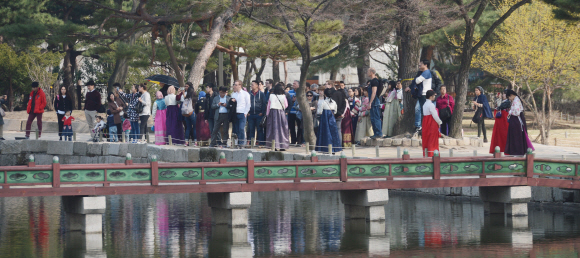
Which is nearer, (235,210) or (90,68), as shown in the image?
(235,210)

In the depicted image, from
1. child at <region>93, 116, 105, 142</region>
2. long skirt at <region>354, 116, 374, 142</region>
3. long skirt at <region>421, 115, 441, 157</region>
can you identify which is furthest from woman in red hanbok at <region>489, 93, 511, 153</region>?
child at <region>93, 116, 105, 142</region>

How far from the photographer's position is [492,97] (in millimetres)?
45250

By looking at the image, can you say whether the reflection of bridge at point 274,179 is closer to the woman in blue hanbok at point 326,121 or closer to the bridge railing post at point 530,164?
the bridge railing post at point 530,164

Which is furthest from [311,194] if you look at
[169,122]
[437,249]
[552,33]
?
[552,33]

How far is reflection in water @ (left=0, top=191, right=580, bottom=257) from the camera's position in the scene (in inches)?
459

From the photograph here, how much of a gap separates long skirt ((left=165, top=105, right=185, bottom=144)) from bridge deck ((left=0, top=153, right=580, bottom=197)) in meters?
7.10

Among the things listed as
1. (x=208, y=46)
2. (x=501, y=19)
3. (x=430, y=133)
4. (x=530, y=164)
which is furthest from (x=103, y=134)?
(x=530, y=164)

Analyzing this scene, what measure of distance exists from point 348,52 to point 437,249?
24.6 meters

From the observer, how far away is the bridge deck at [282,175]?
1202 centimetres

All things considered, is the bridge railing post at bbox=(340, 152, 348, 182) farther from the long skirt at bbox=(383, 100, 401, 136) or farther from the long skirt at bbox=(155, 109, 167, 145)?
the long skirt at bbox=(155, 109, 167, 145)

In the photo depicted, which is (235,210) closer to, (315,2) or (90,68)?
(315,2)

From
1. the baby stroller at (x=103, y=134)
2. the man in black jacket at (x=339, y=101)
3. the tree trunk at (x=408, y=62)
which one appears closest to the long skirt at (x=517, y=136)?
the man in black jacket at (x=339, y=101)

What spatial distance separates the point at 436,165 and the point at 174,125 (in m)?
8.67

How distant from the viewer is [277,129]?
18172 mm
